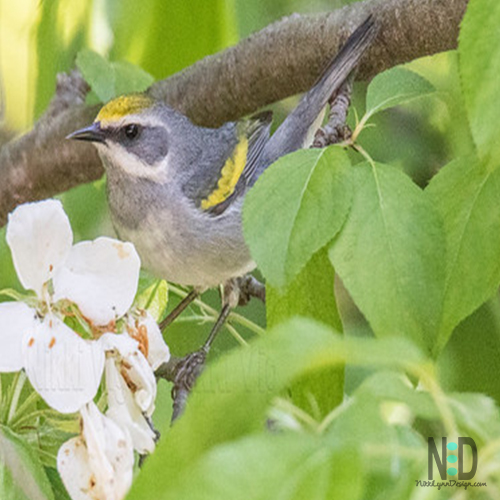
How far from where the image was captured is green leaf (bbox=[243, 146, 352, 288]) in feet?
1.12

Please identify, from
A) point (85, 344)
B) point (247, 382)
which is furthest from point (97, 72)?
point (247, 382)

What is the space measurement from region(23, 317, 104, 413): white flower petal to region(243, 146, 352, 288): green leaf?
7 cm

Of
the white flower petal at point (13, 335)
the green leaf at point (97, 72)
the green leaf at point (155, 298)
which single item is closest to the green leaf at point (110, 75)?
the green leaf at point (97, 72)

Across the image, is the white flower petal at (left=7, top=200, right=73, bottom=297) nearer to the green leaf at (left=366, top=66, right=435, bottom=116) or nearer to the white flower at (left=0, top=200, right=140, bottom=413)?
the white flower at (left=0, top=200, right=140, bottom=413)

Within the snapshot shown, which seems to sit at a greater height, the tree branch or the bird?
the tree branch

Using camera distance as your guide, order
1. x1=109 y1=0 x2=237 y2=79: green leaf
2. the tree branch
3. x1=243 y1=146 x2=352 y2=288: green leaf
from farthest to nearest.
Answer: x1=109 y1=0 x2=237 y2=79: green leaf
the tree branch
x1=243 y1=146 x2=352 y2=288: green leaf

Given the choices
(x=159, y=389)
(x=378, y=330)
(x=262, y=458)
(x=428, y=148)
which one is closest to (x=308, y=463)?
(x=262, y=458)

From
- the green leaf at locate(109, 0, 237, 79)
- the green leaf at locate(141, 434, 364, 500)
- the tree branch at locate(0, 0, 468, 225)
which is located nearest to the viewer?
the green leaf at locate(141, 434, 364, 500)

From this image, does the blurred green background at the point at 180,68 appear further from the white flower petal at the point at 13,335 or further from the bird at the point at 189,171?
the white flower petal at the point at 13,335

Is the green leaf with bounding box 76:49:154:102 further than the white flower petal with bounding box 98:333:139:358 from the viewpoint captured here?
Yes

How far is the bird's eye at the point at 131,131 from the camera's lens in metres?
0.56

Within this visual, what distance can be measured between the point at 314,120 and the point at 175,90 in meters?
0.09

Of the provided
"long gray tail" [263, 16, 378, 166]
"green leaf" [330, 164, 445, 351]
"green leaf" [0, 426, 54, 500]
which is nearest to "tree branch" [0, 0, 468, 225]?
"long gray tail" [263, 16, 378, 166]

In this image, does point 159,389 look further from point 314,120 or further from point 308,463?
point 308,463
